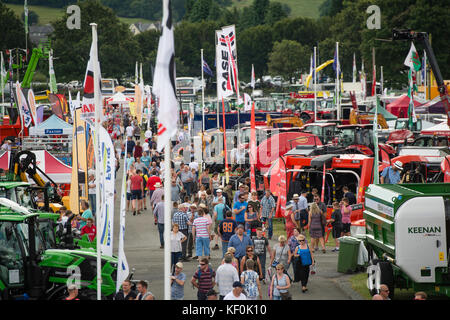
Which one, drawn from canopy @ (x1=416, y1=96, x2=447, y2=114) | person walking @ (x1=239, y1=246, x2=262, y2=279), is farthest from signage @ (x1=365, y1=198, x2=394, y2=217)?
canopy @ (x1=416, y1=96, x2=447, y2=114)

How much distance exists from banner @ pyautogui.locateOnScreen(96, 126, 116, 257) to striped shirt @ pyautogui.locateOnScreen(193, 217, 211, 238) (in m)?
4.61

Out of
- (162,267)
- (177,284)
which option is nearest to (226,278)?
(177,284)

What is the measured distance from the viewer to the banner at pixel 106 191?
14383 mm

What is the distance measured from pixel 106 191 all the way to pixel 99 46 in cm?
9988

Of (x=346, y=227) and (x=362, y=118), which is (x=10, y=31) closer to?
(x=362, y=118)

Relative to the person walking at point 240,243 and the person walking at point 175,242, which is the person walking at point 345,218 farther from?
the person walking at point 240,243

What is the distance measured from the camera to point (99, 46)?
112062mm

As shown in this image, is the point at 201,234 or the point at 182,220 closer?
the point at 201,234

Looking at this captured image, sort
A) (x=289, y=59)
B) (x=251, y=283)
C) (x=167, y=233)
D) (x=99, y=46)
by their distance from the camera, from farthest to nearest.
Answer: (x=289, y=59) → (x=99, y=46) → (x=251, y=283) → (x=167, y=233)

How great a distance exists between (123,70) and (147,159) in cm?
8145

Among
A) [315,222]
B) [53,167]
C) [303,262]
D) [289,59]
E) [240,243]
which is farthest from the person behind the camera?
[289,59]

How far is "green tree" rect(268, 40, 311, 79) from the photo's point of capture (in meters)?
114

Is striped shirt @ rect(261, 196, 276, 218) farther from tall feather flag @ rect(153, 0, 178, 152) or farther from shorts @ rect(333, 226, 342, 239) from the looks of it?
tall feather flag @ rect(153, 0, 178, 152)

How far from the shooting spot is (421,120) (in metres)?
45.2
